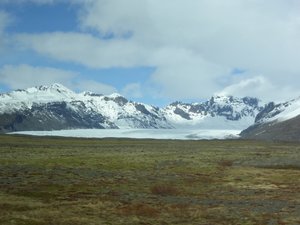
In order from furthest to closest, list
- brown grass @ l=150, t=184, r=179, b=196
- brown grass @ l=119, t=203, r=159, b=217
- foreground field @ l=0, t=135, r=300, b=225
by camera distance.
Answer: brown grass @ l=150, t=184, r=179, b=196 < brown grass @ l=119, t=203, r=159, b=217 < foreground field @ l=0, t=135, r=300, b=225

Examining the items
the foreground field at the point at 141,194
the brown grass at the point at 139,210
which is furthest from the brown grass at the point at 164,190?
the brown grass at the point at 139,210

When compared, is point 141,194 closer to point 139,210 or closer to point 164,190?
point 164,190

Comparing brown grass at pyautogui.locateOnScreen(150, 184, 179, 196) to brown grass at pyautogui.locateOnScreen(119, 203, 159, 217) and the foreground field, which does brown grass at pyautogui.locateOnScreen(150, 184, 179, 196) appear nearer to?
the foreground field

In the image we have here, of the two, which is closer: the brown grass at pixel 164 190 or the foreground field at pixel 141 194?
the foreground field at pixel 141 194

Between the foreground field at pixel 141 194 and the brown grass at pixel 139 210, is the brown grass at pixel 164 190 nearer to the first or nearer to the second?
the foreground field at pixel 141 194

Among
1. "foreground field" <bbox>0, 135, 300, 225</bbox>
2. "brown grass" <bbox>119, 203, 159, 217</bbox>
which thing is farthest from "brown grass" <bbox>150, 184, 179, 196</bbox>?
"brown grass" <bbox>119, 203, 159, 217</bbox>

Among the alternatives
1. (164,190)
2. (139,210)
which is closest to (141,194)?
(164,190)

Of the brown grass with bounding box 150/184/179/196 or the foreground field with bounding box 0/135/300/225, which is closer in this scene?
the foreground field with bounding box 0/135/300/225

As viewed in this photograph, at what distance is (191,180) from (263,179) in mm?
12274

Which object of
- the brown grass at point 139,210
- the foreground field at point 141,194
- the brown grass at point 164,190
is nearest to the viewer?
the foreground field at point 141,194

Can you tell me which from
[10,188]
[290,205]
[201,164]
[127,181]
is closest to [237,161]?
[201,164]

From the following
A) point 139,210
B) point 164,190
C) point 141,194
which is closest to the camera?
point 139,210

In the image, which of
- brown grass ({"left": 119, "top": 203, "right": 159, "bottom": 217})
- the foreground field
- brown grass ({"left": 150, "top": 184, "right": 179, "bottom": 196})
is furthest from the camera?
brown grass ({"left": 150, "top": 184, "right": 179, "bottom": 196})

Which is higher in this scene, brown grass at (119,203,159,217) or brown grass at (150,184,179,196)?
brown grass at (150,184,179,196)
